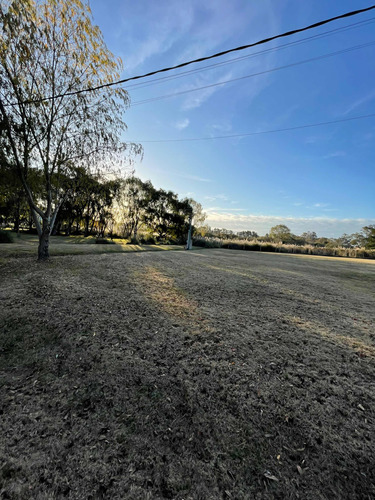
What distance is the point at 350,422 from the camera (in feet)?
4.99

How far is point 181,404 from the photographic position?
5.32 feet

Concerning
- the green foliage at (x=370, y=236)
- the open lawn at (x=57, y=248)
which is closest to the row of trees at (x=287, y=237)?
the green foliage at (x=370, y=236)

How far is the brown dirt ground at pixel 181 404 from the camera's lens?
112 centimetres

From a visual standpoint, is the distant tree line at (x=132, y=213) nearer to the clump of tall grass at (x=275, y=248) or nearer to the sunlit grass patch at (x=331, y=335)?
the clump of tall grass at (x=275, y=248)

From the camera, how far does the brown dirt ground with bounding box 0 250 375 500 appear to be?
44.3 inches

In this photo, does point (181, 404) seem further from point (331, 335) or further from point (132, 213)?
point (132, 213)

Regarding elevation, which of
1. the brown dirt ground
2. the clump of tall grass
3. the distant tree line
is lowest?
the brown dirt ground

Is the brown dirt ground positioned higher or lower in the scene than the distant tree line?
lower

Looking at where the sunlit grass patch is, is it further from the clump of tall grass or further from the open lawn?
Result: the clump of tall grass

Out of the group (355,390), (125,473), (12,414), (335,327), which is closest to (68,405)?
(12,414)

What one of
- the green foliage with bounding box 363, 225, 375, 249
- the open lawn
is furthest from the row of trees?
the open lawn

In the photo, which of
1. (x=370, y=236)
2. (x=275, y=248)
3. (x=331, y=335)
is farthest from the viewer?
(x=370, y=236)

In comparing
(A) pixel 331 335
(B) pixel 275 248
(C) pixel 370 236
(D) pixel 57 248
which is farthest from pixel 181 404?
(C) pixel 370 236

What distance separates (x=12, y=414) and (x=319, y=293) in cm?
586
